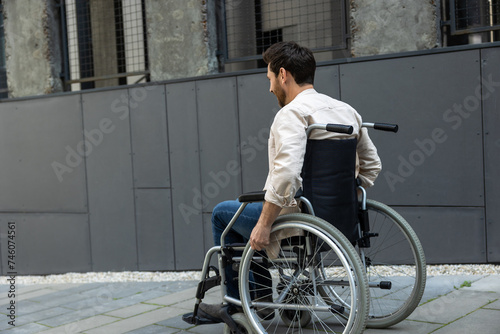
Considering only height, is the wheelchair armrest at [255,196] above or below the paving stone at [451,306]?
above

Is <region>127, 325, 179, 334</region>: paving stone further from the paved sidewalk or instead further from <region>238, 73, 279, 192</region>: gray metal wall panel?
<region>238, 73, 279, 192</region>: gray metal wall panel

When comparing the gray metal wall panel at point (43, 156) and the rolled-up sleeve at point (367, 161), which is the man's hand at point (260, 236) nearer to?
the rolled-up sleeve at point (367, 161)

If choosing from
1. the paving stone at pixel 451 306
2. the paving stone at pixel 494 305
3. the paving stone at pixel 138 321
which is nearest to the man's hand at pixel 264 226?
the paving stone at pixel 451 306

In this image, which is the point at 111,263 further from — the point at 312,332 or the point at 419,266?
the point at 419,266

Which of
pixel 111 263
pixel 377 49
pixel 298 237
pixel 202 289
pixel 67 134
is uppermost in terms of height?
pixel 377 49

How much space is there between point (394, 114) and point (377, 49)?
0.71 meters

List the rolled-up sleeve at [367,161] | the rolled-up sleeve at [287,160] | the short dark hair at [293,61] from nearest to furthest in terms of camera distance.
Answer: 1. the rolled-up sleeve at [287,160]
2. the short dark hair at [293,61]
3. the rolled-up sleeve at [367,161]

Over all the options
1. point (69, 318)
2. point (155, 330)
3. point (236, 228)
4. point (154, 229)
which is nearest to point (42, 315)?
point (69, 318)

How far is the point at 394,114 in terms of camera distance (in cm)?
557

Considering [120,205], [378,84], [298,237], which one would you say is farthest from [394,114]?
[120,205]

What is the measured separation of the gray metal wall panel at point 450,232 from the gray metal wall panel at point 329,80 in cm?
133

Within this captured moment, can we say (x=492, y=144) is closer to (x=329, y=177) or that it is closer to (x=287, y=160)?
(x=329, y=177)

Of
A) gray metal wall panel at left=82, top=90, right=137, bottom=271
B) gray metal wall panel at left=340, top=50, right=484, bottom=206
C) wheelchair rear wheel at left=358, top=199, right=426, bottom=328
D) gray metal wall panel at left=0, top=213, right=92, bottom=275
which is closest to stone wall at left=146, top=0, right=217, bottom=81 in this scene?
gray metal wall panel at left=82, top=90, right=137, bottom=271

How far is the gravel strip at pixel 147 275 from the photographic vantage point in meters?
5.29
